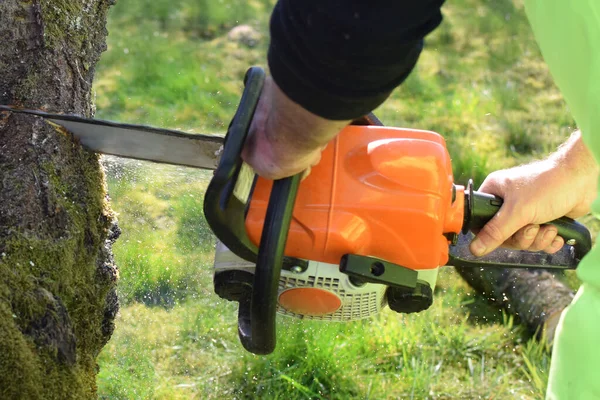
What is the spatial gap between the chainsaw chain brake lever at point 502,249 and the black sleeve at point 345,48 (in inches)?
32.1

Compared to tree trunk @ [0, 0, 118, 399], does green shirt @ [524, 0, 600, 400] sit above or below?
above

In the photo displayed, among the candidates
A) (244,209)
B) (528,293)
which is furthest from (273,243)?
(528,293)

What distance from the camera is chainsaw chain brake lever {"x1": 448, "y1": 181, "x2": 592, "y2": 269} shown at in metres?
1.81

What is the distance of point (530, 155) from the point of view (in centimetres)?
437

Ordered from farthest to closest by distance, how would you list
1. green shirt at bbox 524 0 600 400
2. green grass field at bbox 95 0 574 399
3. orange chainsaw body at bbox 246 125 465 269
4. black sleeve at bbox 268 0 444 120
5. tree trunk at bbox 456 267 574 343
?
tree trunk at bbox 456 267 574 343 < green grass field at bbox 95 0 574 399 < orange chainsaw body at bbox 246 125 465 269 < green shirt at bbox 524 0 600 400 < black sleeve at bbox 268 0 444 120

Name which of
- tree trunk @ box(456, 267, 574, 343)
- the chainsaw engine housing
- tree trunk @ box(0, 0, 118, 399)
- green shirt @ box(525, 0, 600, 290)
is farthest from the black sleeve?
tree trunk @ box(456, 267, 574, 343)

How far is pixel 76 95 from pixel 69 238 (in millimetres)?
521

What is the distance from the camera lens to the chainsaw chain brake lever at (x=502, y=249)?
1.81 m

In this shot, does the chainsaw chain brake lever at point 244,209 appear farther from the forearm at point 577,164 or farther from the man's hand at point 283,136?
the forearm at point 577,164

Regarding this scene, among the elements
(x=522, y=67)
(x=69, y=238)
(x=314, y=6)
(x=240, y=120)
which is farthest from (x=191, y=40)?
(x=314, y=6)

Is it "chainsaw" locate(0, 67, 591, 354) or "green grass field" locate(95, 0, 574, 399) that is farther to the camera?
"green grass field" locate(95, 0, 574, 399)

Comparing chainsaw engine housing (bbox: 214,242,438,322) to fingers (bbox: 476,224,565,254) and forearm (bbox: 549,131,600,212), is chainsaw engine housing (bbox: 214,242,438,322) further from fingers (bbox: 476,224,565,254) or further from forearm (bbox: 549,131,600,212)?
forearm (bbox: 549,131,600,212)

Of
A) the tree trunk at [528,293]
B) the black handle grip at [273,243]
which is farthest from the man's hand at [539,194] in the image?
the tree trunk at [528,293]

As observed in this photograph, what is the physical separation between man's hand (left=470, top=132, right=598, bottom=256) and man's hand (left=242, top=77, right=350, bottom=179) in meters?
0.67
